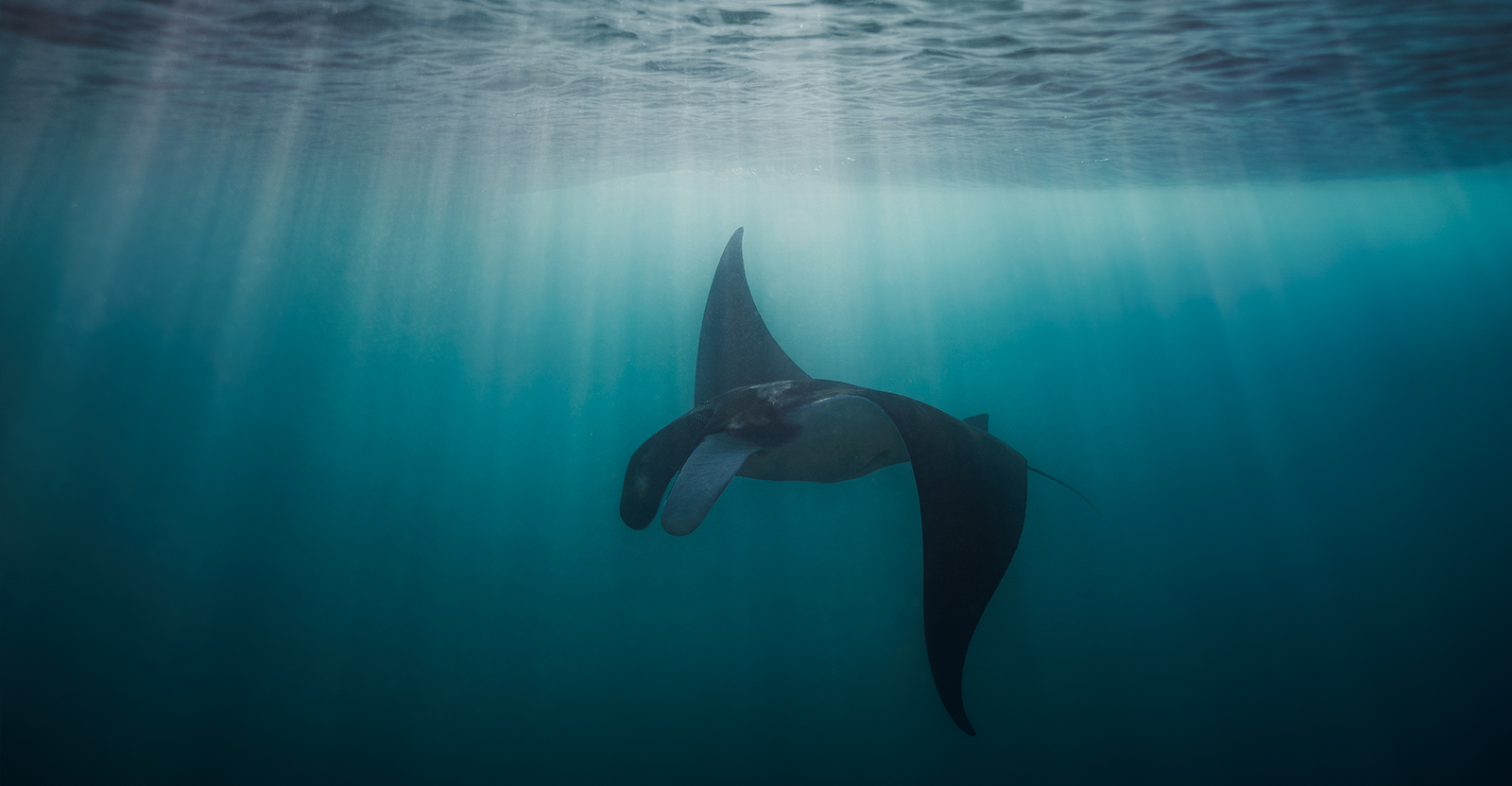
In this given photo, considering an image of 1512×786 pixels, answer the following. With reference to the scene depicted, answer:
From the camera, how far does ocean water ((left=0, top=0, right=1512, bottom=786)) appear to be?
6473 millimetres

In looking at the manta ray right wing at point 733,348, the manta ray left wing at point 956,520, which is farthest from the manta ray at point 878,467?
the manta ray right wing at point 733,348

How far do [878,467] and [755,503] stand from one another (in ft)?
56.3

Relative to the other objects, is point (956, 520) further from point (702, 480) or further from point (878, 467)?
point (878, 467)

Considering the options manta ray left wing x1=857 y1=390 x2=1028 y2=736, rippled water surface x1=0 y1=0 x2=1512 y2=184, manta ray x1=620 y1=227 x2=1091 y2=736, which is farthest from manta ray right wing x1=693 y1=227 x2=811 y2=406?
rippled water surface x1=0 y1=0 x2=1512 y2=184

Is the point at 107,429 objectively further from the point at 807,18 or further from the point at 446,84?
the point at 807,18

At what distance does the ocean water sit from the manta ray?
3.58 metres

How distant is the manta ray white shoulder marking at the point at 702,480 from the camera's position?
2.83 m

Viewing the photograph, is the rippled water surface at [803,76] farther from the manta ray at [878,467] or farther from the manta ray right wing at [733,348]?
the manta ray at [878,467]

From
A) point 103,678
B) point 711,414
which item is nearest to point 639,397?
point 103,678

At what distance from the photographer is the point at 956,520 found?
2.96 metres

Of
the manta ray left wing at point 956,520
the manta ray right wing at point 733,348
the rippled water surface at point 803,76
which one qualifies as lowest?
the manta ray left wing at point 956,520

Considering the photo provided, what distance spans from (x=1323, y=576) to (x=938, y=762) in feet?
35.4

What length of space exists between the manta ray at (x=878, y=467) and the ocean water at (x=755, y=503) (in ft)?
11.7

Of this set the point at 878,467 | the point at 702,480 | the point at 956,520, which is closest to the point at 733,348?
the point at 878,467
